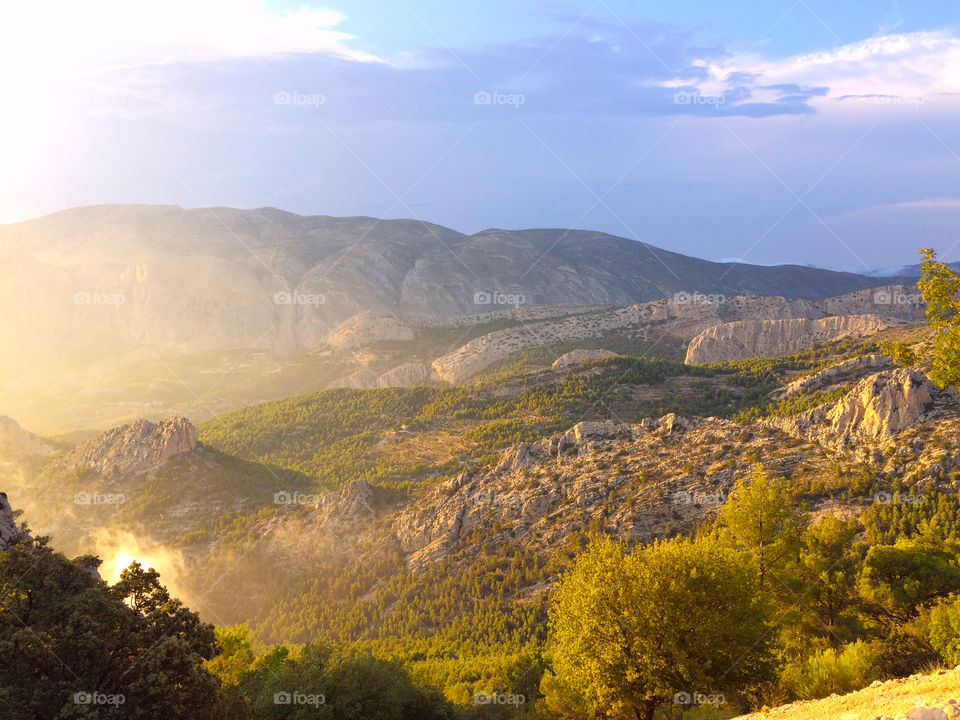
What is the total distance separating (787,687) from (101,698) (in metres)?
22.1

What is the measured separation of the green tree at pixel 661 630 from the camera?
1995cm

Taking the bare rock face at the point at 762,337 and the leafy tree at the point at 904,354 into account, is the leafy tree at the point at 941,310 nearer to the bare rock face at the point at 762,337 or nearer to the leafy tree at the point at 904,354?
the leafy tree at the point at 904,354

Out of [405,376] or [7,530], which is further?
[405,376]

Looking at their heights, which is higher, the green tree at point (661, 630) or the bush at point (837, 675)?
the green tree at point (661, 630)

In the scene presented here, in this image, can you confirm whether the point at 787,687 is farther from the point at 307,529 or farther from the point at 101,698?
the point at 307,529

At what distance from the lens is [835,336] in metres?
106

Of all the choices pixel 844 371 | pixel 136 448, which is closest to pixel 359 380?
pixel 136 448

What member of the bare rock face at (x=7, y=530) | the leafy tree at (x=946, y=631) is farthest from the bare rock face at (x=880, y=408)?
the bare rock face at (x=7, y=530)

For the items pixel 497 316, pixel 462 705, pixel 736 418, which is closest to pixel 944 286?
pixel 462 705

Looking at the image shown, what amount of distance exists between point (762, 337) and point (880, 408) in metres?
73.7

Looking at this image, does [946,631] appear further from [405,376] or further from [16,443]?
[405,376]

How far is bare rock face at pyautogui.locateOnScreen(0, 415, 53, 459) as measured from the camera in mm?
74875

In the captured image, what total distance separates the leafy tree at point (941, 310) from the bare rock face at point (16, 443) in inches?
3527

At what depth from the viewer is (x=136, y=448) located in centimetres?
6962
